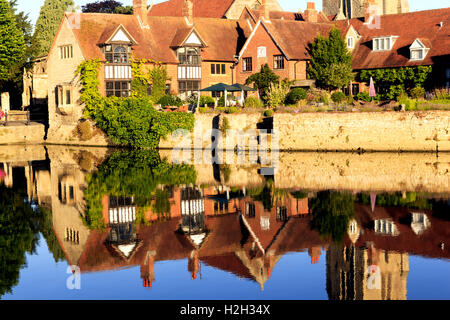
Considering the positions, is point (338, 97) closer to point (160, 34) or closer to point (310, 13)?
point (310, 13)

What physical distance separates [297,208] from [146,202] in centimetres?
545

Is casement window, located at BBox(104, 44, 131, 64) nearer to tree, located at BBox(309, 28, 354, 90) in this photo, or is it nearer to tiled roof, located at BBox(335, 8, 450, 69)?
tree, located at BBox(309, 28, 354, 90)

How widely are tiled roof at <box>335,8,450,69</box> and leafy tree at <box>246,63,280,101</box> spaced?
6.09 metres

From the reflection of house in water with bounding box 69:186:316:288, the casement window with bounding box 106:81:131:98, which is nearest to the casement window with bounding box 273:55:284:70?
the casement window with bounding box 106:81:131:98

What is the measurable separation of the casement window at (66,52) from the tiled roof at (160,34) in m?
1.61

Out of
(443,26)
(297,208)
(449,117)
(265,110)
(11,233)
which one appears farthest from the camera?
(443,26)

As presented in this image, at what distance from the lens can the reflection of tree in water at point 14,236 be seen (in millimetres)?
15039

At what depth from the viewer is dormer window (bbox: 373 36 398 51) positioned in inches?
1916

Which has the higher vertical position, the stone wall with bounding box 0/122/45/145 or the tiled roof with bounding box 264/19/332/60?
the tiled roof with bounding box 264/19/332/60

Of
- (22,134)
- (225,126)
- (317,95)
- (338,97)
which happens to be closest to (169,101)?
(225,126)

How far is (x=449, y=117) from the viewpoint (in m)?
36.4

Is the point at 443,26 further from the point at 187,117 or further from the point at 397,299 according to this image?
the point at 397,299

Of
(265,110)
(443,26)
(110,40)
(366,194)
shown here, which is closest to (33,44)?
(110,40)

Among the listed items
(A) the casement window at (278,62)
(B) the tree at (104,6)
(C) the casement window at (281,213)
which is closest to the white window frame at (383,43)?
(A) the casement window at (278,62)
